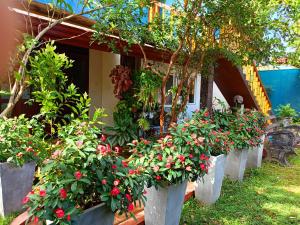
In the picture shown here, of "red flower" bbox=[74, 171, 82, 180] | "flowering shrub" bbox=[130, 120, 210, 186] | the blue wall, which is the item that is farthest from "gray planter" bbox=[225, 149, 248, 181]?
the blue wall

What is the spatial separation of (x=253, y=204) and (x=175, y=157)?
2.13 metres

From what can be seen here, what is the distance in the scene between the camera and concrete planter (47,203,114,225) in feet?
7.47

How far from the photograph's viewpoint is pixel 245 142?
5.46 meters

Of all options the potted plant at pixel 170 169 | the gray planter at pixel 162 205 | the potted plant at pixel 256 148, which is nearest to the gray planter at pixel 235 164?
the potted plant at pixel 256 148

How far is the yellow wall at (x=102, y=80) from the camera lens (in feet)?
27.8

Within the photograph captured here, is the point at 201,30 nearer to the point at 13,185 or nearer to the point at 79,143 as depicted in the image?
the point at 79,143

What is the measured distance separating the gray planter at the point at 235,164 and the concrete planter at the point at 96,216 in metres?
3.56

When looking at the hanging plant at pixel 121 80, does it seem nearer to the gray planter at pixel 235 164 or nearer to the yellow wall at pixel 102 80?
the yellow wall at pixel 102 80

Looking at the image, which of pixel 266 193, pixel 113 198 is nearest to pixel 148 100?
pixel 266 193

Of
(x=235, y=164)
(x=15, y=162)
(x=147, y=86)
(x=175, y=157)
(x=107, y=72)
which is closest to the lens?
(x=15, y=162)

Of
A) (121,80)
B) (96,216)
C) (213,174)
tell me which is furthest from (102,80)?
(96,216)

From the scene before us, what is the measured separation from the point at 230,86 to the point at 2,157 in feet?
26.7

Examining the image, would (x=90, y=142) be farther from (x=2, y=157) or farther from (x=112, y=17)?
(x=112, y=17)

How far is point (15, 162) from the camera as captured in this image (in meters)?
3.18
